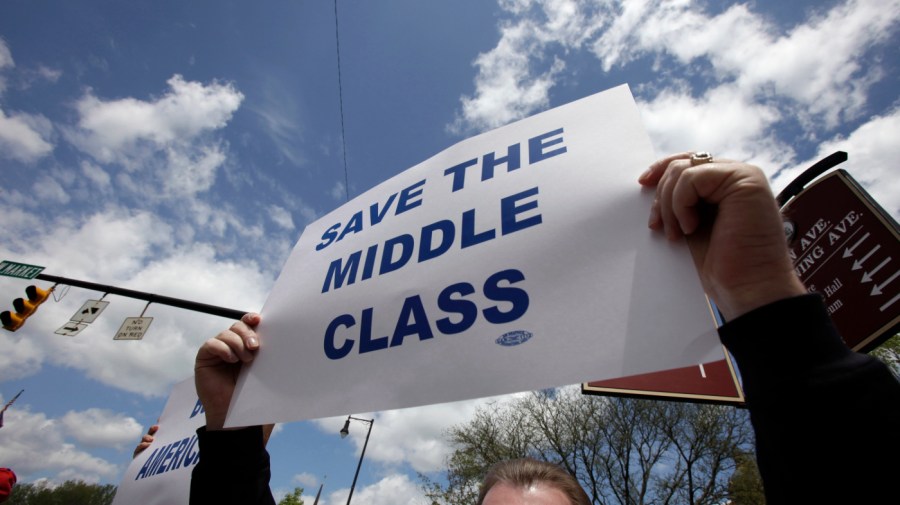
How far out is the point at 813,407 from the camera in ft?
2.60

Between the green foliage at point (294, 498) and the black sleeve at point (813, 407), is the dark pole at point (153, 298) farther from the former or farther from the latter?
the green foliage at point (294, 498)

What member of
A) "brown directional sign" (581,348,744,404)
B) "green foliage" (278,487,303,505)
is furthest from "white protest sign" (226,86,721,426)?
"green foliage" (278,487,303,505)

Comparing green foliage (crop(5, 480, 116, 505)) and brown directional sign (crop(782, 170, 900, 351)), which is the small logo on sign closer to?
brown directional sign (crop(782, 170, 900, 351))

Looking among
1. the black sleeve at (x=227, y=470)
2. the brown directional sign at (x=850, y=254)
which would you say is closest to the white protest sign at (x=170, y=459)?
the black sleeve at (x=227, y=470)

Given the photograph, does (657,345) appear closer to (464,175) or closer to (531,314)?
(531,314)

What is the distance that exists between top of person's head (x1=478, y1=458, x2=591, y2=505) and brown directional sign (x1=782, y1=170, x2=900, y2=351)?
5.03ft

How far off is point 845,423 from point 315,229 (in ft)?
6.48

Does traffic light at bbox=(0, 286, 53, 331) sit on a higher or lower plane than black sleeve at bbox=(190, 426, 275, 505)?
higher

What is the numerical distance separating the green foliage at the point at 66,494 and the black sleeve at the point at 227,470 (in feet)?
364

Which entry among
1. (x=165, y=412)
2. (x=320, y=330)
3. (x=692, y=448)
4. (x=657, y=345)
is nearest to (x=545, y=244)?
(x=657, y=345)

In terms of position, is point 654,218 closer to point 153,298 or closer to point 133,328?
point 153,298

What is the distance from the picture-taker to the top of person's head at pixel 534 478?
6.46ft

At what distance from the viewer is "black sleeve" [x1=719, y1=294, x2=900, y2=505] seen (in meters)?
0.73

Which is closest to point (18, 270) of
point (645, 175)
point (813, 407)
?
point (645, 175)
